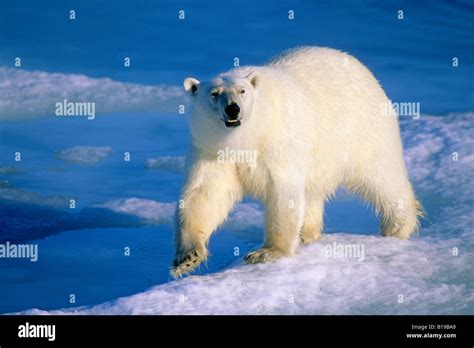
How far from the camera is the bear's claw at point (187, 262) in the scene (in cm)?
727

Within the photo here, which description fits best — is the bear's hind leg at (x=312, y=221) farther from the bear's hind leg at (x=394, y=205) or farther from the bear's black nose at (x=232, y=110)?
the bear's black nose at (x=232, y=110)

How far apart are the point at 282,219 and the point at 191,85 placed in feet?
4.56

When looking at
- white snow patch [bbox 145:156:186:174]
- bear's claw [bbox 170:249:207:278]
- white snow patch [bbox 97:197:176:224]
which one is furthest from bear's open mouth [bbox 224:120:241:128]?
white snow patch [bbox 145:156:186:174]

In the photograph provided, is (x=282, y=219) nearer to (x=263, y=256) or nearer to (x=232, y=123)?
(x=263, y=256)

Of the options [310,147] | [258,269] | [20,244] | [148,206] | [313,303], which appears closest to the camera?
[313,303]

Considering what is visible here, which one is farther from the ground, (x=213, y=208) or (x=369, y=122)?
(x=369, y=122)

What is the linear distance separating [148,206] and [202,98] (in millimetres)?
4468

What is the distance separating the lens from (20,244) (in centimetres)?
1028

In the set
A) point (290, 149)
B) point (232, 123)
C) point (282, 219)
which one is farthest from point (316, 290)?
point (232, 123)

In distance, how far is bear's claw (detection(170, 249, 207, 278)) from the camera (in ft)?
23.8

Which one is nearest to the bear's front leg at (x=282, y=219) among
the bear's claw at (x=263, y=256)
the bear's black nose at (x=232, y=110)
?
the bear's claw at (x=263, y=256)
